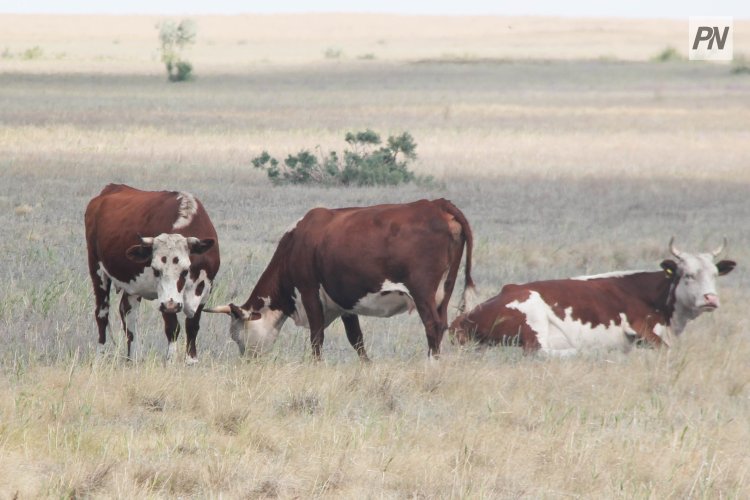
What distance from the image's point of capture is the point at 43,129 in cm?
3058

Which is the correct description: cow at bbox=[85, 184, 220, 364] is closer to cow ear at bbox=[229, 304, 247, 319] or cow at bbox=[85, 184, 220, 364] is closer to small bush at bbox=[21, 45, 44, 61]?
cow ear at bbox=[229, 304, 247, 319]

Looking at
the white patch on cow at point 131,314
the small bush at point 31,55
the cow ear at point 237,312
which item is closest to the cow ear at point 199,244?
the cow ear at point 237,312

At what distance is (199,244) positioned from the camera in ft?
29.4

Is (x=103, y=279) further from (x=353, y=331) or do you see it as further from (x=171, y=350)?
(x=353, y=331)

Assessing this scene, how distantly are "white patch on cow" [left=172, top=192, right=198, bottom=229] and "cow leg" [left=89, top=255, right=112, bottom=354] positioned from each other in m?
1.15

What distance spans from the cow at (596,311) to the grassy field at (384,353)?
0.84 ft

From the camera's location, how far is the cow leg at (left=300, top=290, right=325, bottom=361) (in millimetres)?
9453

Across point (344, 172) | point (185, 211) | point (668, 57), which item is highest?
point (185, 211)

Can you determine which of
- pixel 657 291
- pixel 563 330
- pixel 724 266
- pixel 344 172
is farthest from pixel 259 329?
pixel 344 172

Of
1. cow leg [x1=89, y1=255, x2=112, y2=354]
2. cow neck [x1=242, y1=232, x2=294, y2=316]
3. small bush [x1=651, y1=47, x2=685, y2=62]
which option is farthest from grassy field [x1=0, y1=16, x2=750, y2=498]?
small bush [x1=651, y1=47, x2=685, y2=62]

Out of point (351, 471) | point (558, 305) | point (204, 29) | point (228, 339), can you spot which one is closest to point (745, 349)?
point (558, 305)

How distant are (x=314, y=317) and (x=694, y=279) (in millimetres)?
3058

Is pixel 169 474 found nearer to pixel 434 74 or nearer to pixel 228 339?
pixel 228 339

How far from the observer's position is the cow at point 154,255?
347 inches
